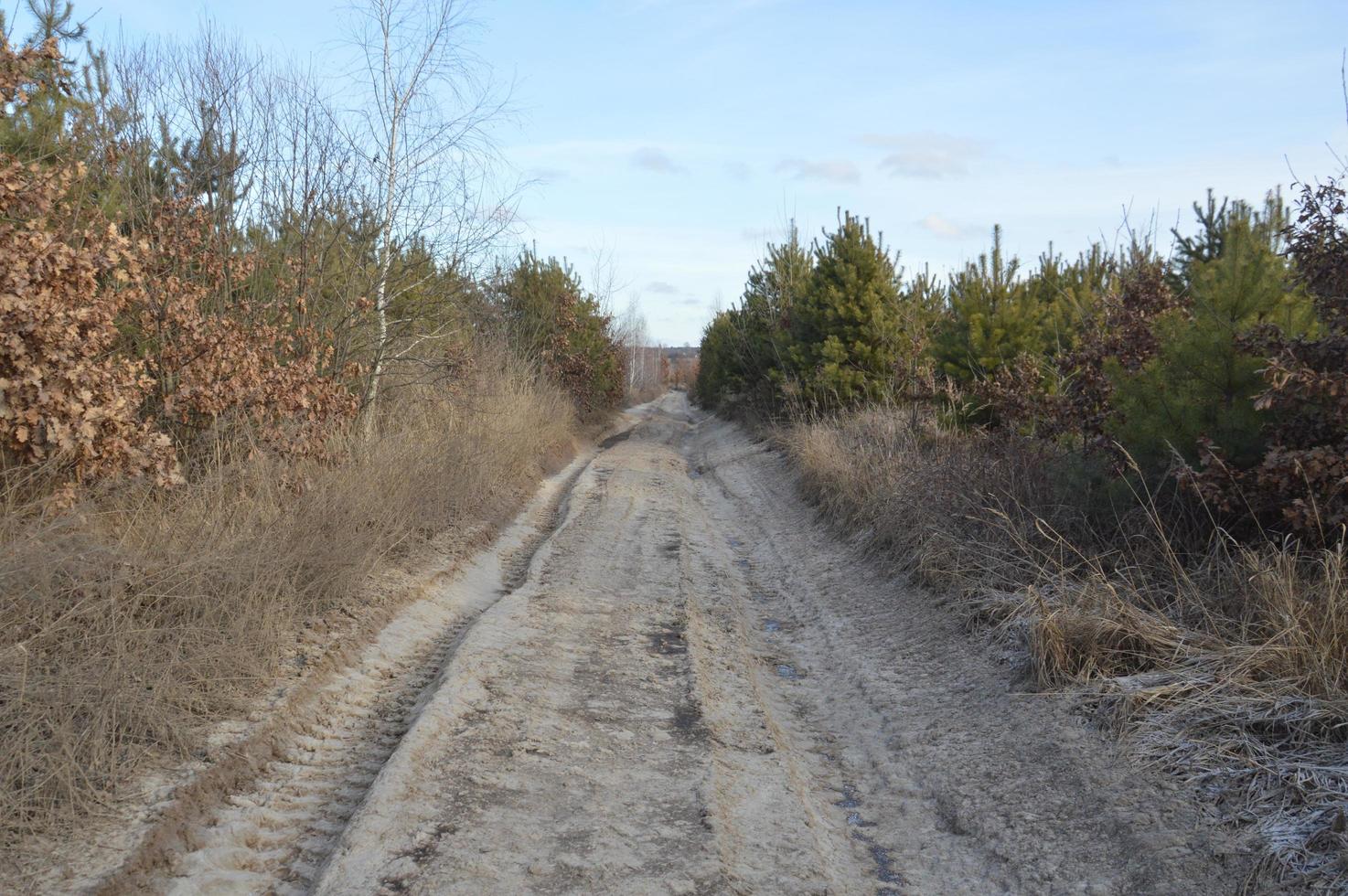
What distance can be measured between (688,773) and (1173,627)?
2848 millimetres

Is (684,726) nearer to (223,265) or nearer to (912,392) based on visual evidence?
(223,265)

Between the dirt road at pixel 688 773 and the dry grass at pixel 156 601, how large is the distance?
0.52 meters

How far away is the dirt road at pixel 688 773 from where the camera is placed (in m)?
3.66

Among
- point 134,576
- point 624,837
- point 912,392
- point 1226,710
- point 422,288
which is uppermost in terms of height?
point 422,288

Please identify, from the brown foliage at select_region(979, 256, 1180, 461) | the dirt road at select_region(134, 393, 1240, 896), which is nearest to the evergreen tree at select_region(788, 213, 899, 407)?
the brown foliage at select_region(979, 256, 1180, 461)

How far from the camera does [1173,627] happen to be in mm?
5352

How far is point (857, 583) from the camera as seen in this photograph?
8.86 m

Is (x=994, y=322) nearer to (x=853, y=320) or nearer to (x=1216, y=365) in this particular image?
(x=853, y=320)

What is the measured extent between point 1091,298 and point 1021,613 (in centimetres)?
795

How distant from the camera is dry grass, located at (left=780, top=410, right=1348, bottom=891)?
3.95 metres

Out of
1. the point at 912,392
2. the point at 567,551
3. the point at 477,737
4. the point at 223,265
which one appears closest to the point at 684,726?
the point at 477,737

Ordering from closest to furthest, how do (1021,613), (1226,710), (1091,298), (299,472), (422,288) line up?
(1226,710)
(1021,613)
(299,472)
(422,288)
(1091,298)

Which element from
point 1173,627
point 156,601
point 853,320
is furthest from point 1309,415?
point 853,320

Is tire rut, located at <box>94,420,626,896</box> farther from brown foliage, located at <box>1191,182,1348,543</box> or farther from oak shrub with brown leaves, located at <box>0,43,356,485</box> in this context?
brown foliage, located at <box>1191,182,1348,543</box>
